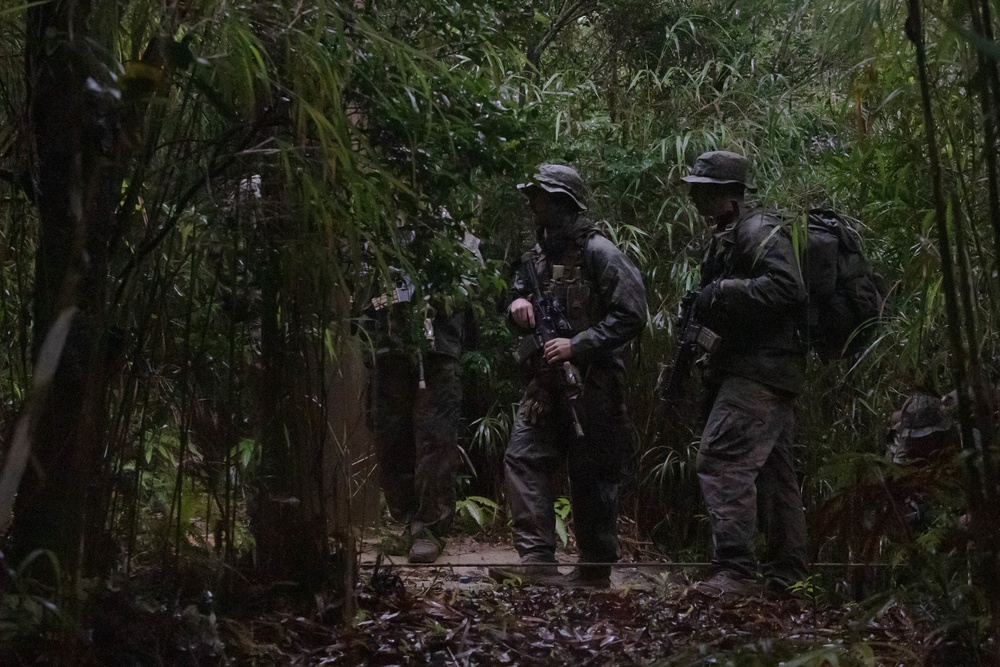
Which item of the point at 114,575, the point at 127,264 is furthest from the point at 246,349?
the point at 114,575

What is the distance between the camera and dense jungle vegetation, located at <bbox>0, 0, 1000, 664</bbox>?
6.57ft

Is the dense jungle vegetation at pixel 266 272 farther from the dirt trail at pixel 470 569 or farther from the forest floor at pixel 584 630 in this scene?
the dirt trail at pixel 470 569

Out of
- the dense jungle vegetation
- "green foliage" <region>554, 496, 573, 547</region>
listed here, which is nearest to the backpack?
the dense jungle vegetation

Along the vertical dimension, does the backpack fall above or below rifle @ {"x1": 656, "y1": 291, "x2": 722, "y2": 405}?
above

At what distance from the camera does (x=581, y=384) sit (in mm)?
4191

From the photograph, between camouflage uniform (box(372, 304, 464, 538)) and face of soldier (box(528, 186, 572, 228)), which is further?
camouflage uniform (box(372, 304, 464, 538))

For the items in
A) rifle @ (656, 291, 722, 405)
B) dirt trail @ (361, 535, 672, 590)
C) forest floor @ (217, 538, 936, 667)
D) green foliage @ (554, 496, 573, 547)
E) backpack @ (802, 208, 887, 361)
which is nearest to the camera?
forest floor @ (217, 538, 936, 667)

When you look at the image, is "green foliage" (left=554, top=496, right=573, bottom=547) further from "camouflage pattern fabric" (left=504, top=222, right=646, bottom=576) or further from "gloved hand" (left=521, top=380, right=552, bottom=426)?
"gloved hand" (left=521, top=380, right=552, bottom=426)

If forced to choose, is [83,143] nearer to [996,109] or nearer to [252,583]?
[252,583]

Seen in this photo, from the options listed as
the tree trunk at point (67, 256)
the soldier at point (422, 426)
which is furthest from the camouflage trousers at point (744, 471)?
the tree trunk at point (67, 256)

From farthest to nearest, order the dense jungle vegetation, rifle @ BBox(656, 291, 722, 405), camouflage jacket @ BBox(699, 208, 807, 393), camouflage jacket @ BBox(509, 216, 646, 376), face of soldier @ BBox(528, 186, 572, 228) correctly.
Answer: face of soldier @ BBox(528, 186, 572, 228), camouflage jacket @ BBox(509, 216, 646, 376), rifle @ BBox(656, 291, 722, 405), camouflage jacket @ BBox(699, 208, 807, 393), the dense jungle vegetation

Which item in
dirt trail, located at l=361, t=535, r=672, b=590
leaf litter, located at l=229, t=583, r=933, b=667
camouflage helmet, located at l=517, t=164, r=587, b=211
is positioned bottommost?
leaf litter, located at l=229, t=583, r=933, b=667

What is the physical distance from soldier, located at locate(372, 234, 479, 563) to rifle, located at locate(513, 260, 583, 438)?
46cm

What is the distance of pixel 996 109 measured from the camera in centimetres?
183
